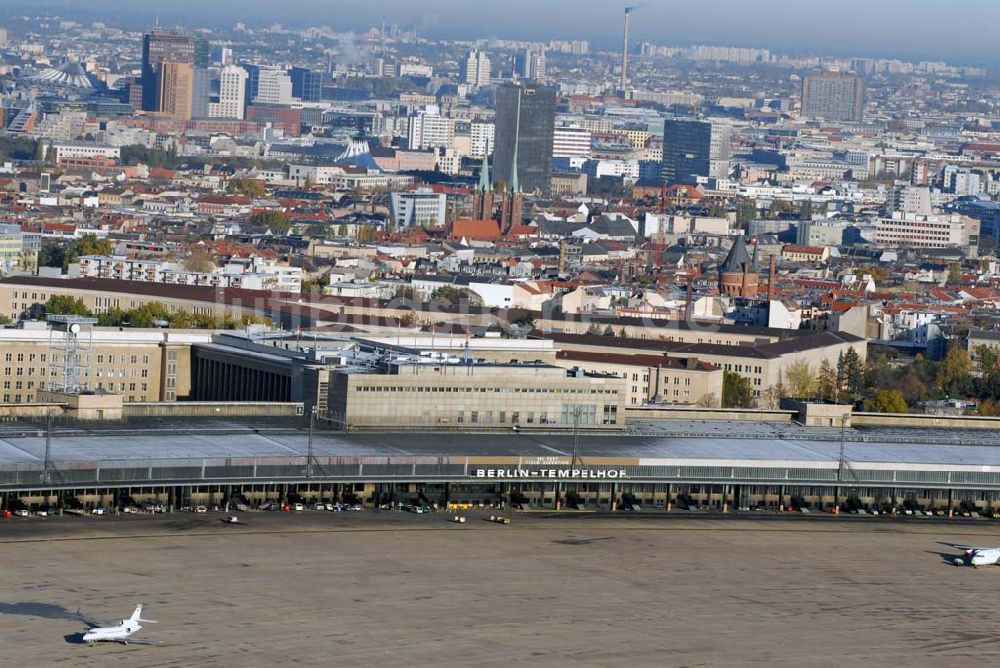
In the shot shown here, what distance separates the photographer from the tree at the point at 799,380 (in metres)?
68.8

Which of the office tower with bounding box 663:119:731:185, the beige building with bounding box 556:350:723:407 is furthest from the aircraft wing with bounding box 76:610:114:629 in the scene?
the office tower with bounding box 663:119:731:185

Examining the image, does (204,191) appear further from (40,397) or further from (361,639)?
(361,639)

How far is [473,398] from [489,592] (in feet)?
39.3

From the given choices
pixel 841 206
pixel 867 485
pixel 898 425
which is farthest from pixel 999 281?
pixel 867 485

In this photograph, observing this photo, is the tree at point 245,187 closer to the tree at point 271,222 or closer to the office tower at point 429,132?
the tree at point 271,222

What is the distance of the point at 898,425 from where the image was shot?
2078 inches

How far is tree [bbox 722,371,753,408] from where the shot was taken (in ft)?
215

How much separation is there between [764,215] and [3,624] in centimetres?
11857

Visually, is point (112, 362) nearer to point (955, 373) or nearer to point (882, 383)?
point (882, 383)

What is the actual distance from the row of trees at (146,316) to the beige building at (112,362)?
22.8ft

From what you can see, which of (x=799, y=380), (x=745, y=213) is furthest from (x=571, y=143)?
(x=799, y=380)

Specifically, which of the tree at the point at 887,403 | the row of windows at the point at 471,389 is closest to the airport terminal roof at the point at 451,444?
the row of windows at the point at 471,389

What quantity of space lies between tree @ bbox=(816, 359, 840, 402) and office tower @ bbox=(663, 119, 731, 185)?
110525mm

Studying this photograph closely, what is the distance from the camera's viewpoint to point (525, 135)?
16500 centimetres
